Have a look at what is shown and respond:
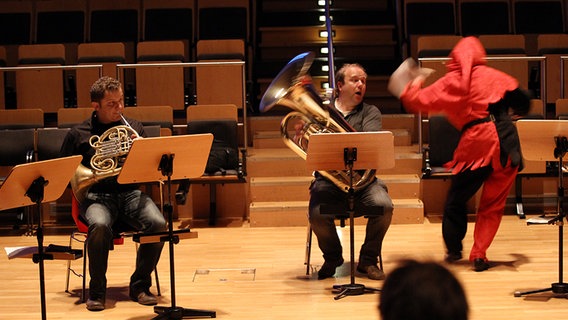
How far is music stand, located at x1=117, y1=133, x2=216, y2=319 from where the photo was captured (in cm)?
436

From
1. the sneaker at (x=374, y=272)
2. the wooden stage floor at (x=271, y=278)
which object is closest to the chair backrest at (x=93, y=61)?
the wooden stage floor at (x=271, y=278)

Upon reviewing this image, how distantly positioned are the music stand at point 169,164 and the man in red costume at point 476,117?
1.30m

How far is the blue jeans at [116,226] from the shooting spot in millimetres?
4789

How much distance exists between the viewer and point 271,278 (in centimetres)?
541

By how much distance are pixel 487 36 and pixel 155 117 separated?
11.5 ft

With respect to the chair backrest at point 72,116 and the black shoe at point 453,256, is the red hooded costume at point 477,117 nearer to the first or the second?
the black shoe at point 453,256

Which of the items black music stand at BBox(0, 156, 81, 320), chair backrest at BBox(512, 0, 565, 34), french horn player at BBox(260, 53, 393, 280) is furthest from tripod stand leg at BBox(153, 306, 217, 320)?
chair backrest at BBox(512, 0, 565, 34)

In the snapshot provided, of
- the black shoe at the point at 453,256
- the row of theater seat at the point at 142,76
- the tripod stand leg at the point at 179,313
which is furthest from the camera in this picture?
the row of theater seat at the point at 142,76

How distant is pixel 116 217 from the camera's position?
497 centimetres

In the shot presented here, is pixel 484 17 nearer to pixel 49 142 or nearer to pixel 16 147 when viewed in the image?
pixel 49 142

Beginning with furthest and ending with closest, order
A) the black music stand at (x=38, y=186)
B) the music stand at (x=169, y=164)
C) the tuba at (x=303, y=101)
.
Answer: the tuba at (x=303, y=101) < the music stand at (x=169, y=164) < the black music stand at (x=38, y=186)

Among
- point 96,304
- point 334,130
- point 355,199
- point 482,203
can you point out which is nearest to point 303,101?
point 334,130

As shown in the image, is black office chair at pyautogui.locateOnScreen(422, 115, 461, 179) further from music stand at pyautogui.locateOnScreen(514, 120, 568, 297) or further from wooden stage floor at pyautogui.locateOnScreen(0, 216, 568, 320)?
music stand at pyautogui.locateOnScreen(514, 120, 568, 297)

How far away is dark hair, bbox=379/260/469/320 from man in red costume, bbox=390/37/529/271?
357 centimetres
